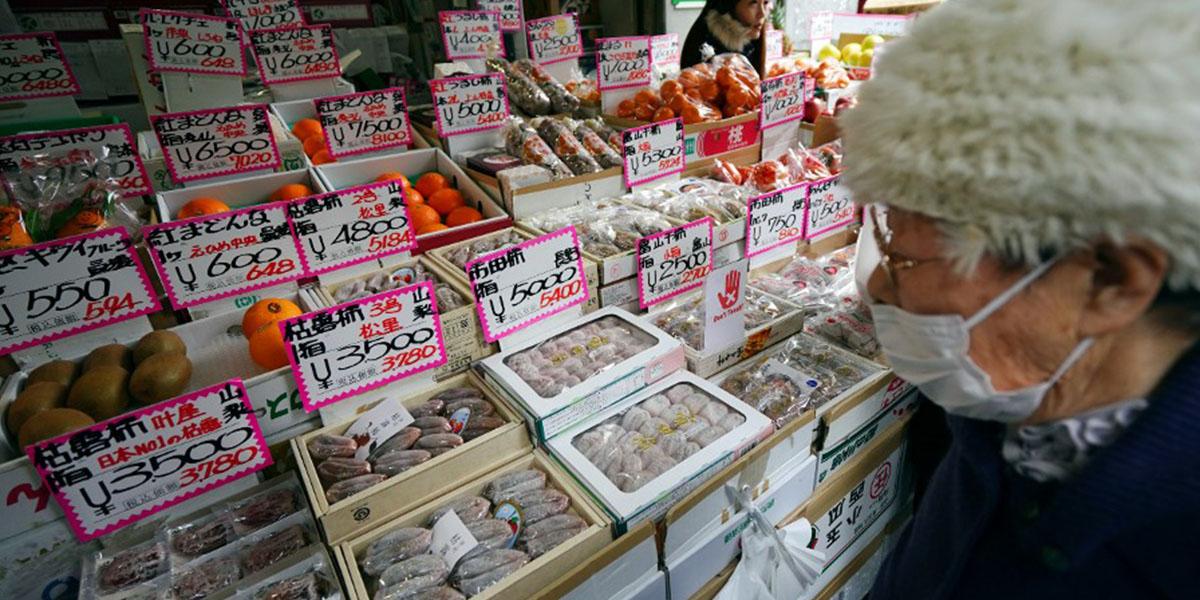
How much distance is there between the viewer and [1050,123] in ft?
1.98

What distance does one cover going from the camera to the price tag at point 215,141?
94.7 inches

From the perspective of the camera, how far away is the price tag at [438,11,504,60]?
373 cm

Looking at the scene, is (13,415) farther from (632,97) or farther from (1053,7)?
(632,97)

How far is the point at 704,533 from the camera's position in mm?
1595

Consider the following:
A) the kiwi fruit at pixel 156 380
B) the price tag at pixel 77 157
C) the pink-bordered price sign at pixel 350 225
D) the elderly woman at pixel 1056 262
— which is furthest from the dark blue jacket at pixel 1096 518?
the price tag at pixel 77 157

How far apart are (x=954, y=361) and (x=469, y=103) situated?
2577 millimetres

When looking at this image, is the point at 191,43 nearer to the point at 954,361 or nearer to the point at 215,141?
the point at 215,141

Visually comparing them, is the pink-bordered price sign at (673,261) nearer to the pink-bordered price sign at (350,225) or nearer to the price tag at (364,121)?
the pink-bordered price sign at (350,225)

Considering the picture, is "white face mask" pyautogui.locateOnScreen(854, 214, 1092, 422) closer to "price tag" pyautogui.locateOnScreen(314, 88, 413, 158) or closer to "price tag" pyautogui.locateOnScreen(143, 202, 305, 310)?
"price tag" pyautogui.locateOnScreen(143, 202, 305, 310)

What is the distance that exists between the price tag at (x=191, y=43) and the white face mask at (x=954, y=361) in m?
3.27

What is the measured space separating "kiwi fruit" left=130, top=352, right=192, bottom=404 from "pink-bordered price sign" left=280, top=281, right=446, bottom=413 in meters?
0.37

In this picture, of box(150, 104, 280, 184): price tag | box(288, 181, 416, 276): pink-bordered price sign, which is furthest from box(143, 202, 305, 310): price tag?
box(150, 104, 280, 184): price tag

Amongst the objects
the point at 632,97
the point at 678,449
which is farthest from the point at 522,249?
the point at 632,97

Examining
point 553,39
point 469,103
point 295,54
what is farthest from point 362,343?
point 553,39
